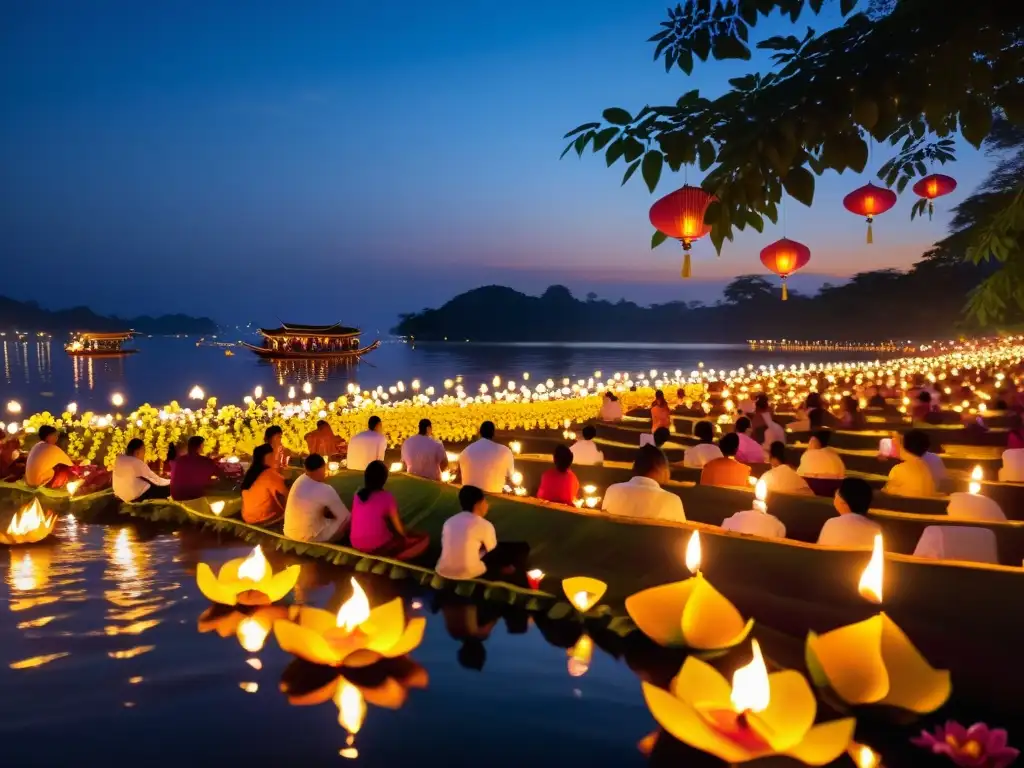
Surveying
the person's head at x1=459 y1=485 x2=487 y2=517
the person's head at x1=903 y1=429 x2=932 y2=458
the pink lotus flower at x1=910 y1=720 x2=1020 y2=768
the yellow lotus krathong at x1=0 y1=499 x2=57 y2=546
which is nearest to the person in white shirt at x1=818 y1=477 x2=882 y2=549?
the pink lotus flower at x1=910 y1=720 x2=1020 y2=768

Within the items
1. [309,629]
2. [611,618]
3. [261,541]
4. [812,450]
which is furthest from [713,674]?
[261,541]

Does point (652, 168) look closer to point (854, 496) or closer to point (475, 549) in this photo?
point (854, 496)

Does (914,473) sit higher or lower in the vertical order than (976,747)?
higher

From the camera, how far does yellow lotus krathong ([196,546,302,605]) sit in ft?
21.5

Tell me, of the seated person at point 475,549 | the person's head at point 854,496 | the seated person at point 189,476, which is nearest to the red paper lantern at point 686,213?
the person's head at point 854,496

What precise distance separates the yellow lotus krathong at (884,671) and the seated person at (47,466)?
1031 centimetres

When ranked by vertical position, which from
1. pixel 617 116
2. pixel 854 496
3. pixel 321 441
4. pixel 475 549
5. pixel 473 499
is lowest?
pixel 475 549

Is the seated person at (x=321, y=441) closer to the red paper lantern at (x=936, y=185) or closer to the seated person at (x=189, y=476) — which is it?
the seated person at (x=189, y=476)

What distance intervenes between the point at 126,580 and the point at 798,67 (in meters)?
6.93

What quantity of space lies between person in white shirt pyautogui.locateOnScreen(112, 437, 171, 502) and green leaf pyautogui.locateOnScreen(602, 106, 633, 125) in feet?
27.3

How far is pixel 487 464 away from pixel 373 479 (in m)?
1.92

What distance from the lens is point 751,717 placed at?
394 cm

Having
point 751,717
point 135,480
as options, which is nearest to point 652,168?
point 751,717

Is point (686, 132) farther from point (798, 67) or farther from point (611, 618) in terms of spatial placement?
point (611, 618)
